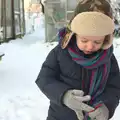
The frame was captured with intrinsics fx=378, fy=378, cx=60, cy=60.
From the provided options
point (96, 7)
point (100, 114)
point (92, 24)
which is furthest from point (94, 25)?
point (100, 114)

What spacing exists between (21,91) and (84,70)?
3.90 metres

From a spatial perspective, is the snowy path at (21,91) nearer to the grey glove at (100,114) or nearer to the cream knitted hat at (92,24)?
the grey glove at (100,114)

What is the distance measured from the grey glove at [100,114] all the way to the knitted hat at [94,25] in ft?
1.09

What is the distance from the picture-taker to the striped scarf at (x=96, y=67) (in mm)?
2006

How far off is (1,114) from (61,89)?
2.65m

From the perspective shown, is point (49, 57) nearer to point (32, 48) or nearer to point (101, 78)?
point (101, 78)

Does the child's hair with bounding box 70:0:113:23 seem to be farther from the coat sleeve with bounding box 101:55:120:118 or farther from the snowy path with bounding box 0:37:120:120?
the snowy path with bounding box 0:37:120:120

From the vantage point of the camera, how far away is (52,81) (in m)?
2.05

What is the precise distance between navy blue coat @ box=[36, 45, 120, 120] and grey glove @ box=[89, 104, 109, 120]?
5 centimetres

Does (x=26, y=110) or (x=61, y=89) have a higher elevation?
(x=61, y=89)

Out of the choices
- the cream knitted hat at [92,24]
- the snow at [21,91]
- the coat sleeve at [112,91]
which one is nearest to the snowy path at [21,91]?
the snow at [21,91]

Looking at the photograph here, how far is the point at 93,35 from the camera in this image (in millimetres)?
1946

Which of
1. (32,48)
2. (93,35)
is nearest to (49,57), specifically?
(93,35)

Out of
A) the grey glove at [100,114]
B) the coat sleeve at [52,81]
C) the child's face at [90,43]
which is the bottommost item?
the grey glove at [100,114]
